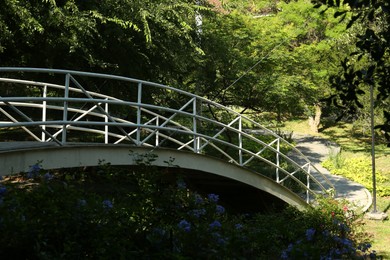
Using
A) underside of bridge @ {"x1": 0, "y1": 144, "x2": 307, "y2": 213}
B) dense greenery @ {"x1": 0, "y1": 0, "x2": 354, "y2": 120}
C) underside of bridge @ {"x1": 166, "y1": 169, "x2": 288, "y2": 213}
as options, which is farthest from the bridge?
dense greenery @ {"x1": 0, "y1": 0, "x2": 354, "y2": 120}

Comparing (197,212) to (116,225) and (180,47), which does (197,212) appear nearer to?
(116,225)

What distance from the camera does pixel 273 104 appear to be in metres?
21.9

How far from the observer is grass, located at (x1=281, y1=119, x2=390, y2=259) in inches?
517

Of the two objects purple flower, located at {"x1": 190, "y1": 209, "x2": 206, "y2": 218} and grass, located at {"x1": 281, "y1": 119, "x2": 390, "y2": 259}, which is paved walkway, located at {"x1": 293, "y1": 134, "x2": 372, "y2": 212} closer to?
grass, located at {"x1": 281, "y1": 119, "x2": 390, "y2": 259}

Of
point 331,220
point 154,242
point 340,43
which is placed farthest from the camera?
point 340,43

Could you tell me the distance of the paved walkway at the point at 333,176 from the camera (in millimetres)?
16967

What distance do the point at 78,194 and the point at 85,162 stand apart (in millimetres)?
4460

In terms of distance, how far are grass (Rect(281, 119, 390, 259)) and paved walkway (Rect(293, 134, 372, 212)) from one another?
1.43 ft

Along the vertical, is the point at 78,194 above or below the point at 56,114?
below

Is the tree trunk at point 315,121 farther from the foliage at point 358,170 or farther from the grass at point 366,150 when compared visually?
the foliage at point 358,170

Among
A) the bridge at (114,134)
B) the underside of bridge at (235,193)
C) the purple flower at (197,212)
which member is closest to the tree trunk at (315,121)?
the bridge at (114,134)

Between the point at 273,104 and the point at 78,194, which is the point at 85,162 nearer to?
the point at 78,194

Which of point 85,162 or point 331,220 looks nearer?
point 85,162

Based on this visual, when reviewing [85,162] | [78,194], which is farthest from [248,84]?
[78,194]
